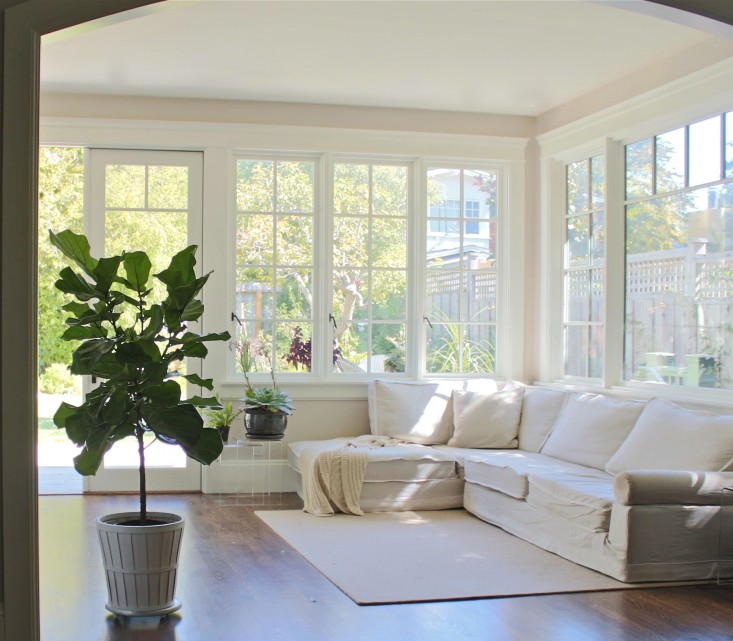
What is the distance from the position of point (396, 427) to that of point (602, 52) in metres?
2.84

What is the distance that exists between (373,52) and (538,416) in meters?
2.64

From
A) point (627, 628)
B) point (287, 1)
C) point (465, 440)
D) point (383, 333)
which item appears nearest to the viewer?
point (627, 628)

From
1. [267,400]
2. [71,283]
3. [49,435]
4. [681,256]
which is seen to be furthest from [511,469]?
[49,435]

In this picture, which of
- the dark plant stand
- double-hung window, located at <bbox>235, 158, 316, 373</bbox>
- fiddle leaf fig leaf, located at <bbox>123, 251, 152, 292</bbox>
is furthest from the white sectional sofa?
fiddle leaf fig leaf, located at <bbox>123, 251, 152, 292</bbox>

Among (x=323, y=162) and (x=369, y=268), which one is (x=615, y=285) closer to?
(x=369, y=268)

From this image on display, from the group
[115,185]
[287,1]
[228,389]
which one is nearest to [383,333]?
[228,389]

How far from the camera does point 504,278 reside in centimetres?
723

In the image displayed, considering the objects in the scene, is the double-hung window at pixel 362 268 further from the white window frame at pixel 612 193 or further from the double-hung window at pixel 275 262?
the white window frame at pixel 612 193

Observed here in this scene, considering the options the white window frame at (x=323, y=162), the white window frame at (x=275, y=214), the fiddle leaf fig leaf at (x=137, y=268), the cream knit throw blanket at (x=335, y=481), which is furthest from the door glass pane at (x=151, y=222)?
the fiddle leaf fig leaf at (x=137, y=268)

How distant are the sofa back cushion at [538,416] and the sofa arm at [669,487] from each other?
6.05 ft

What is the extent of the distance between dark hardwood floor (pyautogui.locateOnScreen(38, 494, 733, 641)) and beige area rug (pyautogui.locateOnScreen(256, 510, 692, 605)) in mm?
112

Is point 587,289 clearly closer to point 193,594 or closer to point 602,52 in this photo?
point 602,52

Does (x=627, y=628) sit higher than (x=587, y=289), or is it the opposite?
(x=587, y=289)

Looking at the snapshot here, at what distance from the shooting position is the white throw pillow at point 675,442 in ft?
15.1
